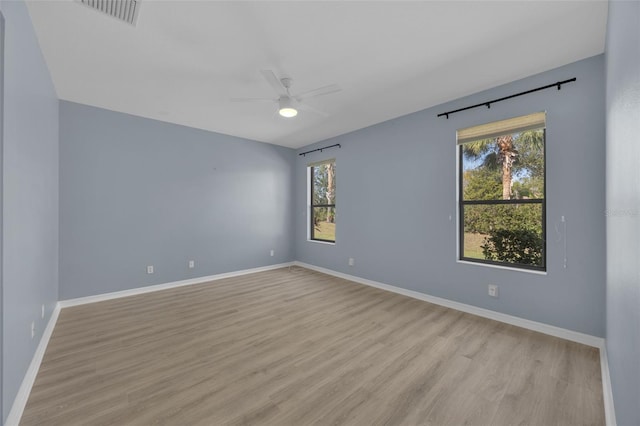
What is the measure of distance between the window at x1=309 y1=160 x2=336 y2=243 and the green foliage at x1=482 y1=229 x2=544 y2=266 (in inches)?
111

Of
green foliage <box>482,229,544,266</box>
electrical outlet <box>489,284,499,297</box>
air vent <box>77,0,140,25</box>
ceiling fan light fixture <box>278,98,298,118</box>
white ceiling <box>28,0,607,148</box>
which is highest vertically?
white ceiling <box>28,0,607,148</box>

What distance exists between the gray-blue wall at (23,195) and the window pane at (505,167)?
4266 millimetres

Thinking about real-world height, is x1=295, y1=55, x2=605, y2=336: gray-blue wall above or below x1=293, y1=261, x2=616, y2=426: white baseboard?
above

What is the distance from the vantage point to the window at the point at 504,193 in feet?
9.56

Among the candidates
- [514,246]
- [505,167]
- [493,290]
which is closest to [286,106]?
[505,167]

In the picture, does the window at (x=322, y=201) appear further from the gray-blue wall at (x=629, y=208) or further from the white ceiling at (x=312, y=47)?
the gray-blue wall at (x=629, y=208)

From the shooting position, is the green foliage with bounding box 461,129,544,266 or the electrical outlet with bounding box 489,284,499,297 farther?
the electrical outlet with bounding box 489,284,499,297

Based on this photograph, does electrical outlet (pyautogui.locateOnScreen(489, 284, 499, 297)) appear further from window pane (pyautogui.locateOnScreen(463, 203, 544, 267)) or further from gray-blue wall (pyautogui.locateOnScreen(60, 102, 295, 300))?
gray-blue wall (pyautogui.locateOnScreen(60, 102, 295, 300))

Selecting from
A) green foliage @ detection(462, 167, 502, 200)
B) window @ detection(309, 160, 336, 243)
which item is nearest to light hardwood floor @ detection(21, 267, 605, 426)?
green foliage @ detection(462, 167, 502, 200)

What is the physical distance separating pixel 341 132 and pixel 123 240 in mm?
4058

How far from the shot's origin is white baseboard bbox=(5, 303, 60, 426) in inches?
61.9

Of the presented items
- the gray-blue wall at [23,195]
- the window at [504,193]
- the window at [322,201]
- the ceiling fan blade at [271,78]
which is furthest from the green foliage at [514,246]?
the gray-blue wall at [23,195]

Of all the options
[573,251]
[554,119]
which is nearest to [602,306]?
[573,251]

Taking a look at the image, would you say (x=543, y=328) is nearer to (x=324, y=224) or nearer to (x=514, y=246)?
(x=514, y=246)
